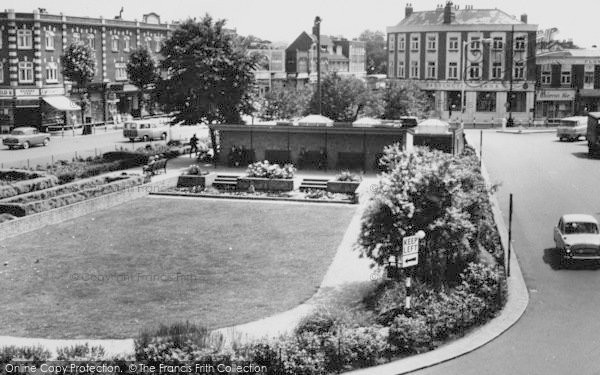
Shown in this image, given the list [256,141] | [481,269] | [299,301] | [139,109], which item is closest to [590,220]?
[481,269]

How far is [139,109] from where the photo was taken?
81.4 m

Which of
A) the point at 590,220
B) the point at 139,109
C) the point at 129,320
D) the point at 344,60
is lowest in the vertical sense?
the point at 129,320

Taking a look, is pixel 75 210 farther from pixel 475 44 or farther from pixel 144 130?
pixel 475 44

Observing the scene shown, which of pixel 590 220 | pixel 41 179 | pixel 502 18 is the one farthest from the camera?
pixel 502 18

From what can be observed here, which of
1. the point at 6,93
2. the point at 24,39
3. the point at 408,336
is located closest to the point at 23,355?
the point at 408,336

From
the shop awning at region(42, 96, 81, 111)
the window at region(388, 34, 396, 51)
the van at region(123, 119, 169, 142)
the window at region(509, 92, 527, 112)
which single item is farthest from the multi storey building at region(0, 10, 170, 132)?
the window at region(509, 92, 527, 112)

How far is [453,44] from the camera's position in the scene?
3091 inches

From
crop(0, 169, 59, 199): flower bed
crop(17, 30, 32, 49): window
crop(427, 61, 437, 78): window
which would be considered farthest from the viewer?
crop(427, 61, 437, 78): window

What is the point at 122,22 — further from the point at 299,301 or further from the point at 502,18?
the point at 299,301

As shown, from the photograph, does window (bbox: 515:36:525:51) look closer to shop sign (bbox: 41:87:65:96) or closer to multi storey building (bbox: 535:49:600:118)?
multi storey building (bbox: 535:49:600:118)

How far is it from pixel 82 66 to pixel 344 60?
54.7m

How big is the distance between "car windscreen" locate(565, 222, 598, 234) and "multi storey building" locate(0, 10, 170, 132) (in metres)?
51.8

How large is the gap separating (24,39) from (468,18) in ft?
147

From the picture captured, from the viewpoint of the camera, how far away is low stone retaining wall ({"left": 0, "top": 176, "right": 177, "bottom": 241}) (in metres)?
28.6
